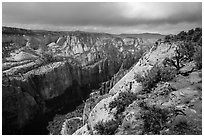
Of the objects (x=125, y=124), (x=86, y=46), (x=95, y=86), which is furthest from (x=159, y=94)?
(x=86, y=46)

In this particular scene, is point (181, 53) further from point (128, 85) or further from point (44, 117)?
point (44, 117)

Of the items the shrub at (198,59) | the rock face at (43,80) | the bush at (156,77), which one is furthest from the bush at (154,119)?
the rock face at (43,80)

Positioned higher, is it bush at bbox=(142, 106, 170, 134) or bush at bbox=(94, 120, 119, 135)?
bush at bbox=(142, 106, 170, 134)

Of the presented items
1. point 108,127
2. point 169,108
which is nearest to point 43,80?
point 108,127

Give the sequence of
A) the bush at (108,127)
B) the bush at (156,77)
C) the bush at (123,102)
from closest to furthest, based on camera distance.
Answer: the bush at (108,127) < the bush at (123,102) < the bush at (156,77)

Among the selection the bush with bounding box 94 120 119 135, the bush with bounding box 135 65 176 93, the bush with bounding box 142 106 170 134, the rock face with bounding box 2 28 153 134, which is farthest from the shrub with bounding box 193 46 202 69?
the rock face with bounding box 2 28 153 134

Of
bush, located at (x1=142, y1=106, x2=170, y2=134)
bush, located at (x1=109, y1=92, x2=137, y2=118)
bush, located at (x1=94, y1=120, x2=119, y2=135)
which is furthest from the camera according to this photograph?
bush, located at (x1=109, y1=92, x2=137, y2=118)

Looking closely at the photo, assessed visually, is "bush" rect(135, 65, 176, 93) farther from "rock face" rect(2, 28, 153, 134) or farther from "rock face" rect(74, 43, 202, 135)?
"rock face" rect(2, 28, 153, 134)

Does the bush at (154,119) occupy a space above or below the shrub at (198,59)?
below

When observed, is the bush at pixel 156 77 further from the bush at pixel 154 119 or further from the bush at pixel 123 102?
the bush at pixel 154 119
